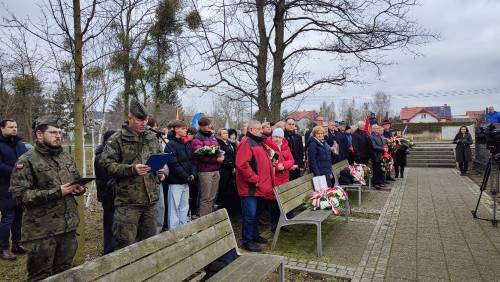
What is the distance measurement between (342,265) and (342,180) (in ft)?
14.1

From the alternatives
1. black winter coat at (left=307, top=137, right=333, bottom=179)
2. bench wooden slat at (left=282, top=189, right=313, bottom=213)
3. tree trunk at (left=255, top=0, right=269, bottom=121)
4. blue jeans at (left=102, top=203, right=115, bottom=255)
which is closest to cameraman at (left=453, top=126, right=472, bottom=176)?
tree trunk at (left=255, top=0, right=269, bottom=121)

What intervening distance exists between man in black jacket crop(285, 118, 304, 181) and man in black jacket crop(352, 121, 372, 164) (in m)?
2.84

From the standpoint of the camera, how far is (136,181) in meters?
3.80

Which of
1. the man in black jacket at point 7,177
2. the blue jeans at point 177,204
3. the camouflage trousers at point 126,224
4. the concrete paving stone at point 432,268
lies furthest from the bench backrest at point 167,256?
the man in black jacket at point 7,177

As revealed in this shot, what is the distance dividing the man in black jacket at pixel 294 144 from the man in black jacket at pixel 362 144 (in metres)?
2.84

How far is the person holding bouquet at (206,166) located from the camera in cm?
591

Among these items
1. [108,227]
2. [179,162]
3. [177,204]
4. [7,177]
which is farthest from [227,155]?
[7,177]

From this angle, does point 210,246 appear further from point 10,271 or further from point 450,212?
point 450,212

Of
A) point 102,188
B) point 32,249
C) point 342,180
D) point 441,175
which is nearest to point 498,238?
point 342,180

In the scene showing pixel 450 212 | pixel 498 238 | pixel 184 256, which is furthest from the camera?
pixel 450 212

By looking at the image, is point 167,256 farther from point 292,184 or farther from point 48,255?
point 292,184

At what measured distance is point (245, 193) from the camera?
5402 millimetres

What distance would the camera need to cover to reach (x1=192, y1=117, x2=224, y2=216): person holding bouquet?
5.91 m

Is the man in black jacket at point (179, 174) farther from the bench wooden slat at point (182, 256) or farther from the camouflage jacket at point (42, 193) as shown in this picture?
the camouflage jacket at point (42, 193)
